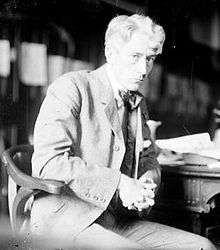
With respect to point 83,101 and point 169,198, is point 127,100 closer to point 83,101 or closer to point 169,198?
point 83,101

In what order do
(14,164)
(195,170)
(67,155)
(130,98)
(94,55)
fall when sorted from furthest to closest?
1. (94,55)
2. (195,170)
3. (130,98)
4. (14,164)
5. (67,155)

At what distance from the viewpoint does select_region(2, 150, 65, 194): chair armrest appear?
3.77 feet

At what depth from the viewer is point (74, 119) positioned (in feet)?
4.14

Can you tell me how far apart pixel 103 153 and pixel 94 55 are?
1.14m

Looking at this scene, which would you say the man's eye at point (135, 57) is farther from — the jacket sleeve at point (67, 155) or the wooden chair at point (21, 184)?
the wooden chair at point (21, 184)

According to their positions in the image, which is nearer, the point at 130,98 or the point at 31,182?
the point at 31,182

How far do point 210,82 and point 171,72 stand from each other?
37 cm

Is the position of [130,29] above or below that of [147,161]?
above

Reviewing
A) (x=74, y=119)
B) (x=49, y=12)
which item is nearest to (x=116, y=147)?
(x=74, y=119)

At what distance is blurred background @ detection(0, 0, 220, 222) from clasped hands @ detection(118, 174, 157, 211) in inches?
19.1

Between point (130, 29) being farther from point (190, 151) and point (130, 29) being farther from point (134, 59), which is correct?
point (190, 151)

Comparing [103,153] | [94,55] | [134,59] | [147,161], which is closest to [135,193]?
[103,153]

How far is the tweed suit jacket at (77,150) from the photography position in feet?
4.01

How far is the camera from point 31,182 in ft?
4.03
